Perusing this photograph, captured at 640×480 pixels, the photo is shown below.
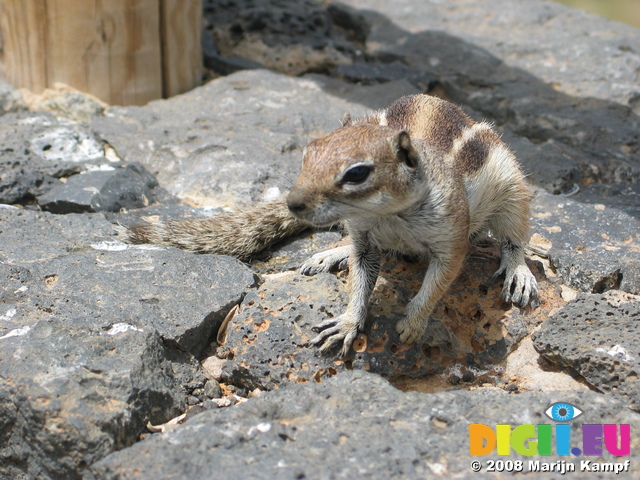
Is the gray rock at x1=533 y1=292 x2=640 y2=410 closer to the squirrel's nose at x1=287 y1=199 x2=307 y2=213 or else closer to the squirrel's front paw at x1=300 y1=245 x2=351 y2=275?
the squirrel's front paw at x1=300 y1=245 x2=351 y2=275

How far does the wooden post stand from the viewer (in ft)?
17.2

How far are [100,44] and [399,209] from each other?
3533 millimetres

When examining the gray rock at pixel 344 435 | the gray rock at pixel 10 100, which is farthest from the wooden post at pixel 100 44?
the gray rock at pixel 344 435

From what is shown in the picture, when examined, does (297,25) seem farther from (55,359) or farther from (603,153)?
(55,359)

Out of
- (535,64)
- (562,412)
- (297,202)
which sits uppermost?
(297,202)

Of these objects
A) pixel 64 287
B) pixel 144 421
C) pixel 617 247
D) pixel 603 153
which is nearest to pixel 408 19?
pixel 603 153

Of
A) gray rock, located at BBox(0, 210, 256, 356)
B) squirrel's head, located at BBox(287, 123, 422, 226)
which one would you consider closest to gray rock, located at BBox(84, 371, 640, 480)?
squirrel's head, located at BBox(287, 123, 422, 226)

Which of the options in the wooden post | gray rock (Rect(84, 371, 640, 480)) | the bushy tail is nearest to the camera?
gray rock (Rect(84, 371, 640, 480))

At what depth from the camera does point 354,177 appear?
2748 mm

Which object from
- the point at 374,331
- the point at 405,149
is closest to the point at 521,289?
the point at 374,331

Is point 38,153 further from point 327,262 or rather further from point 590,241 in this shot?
point 590,241

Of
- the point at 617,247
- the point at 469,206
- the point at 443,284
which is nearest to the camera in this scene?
the point at 443,284

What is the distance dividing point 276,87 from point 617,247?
10.4 ft

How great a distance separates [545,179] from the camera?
479cm
